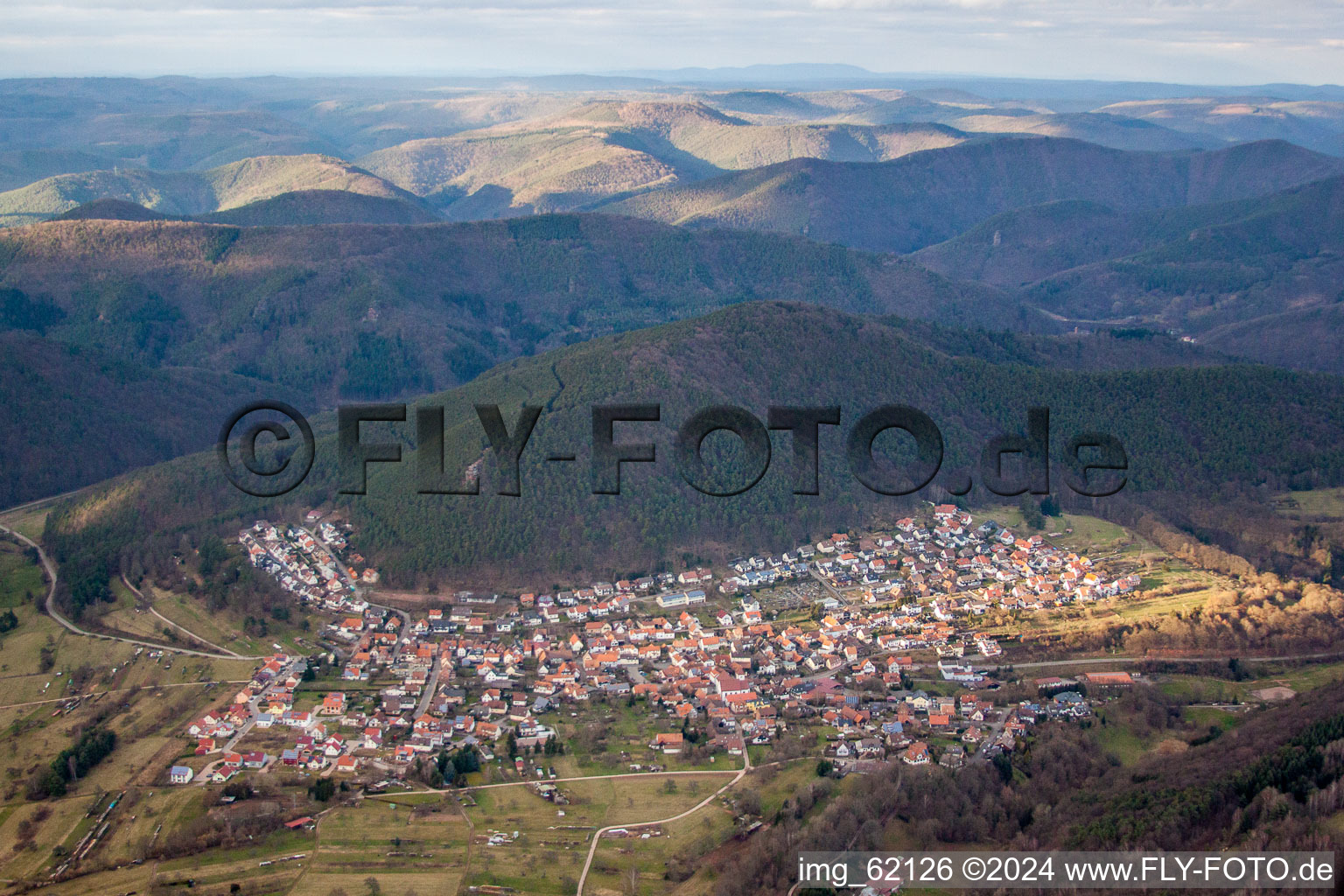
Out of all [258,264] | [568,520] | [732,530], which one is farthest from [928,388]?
[258,264]

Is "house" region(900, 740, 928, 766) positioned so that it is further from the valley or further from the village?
the valley

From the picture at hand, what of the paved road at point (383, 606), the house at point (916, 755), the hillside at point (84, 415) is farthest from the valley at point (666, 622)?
the house at point (916, 755)

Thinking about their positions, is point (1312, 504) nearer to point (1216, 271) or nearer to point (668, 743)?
point (668, 743)

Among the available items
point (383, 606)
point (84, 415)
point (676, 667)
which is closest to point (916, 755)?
point (676, 667)

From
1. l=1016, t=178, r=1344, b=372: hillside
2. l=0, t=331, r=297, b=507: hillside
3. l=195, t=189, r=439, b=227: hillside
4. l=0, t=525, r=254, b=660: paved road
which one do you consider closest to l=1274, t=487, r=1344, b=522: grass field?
l=0, t=525, r=254, b=660: paved road

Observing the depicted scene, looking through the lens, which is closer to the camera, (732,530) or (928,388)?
(732,530)

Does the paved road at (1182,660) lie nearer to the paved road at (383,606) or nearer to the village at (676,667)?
the village at (676,667)

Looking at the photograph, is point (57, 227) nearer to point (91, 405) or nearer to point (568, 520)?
point (91, 405)
